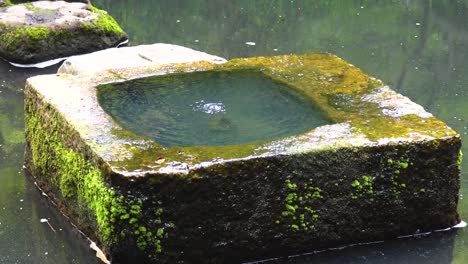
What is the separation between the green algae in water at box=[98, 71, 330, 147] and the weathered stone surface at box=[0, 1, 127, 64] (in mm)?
2931

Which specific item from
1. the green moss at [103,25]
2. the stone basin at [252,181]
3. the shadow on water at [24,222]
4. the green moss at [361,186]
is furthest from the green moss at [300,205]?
the green moss at [103,25]

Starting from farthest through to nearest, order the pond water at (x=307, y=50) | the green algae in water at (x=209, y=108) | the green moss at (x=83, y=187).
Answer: the green algae in water at (x=209, y=108)
the pond water at (x=307, y=50)
the green moss at (x=83, y=187)

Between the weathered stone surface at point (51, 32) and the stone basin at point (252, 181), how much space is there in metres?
2.98

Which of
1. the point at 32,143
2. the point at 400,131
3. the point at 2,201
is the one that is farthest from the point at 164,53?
the point at 400,131

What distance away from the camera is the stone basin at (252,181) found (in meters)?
4.26

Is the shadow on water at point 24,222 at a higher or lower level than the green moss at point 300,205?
lower

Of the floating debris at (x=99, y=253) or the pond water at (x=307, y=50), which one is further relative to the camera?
the pond water at (x=307, y=50)

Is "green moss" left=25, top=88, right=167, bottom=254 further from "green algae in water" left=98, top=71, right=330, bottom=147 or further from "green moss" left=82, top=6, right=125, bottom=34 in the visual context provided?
"green moss" left=82, top=6, right=125, bottom=34

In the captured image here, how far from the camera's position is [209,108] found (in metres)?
5.28

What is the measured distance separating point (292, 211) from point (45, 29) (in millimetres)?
4642

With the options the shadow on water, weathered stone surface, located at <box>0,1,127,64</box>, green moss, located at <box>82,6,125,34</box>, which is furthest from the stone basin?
green moss, located at <box>82,6,125,34</box>

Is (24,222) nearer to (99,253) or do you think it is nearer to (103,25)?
(99,253)

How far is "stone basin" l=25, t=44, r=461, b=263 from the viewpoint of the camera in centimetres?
426

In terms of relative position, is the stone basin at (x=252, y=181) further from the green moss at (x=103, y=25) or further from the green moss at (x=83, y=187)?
the green moss at (x=103, y=25)
